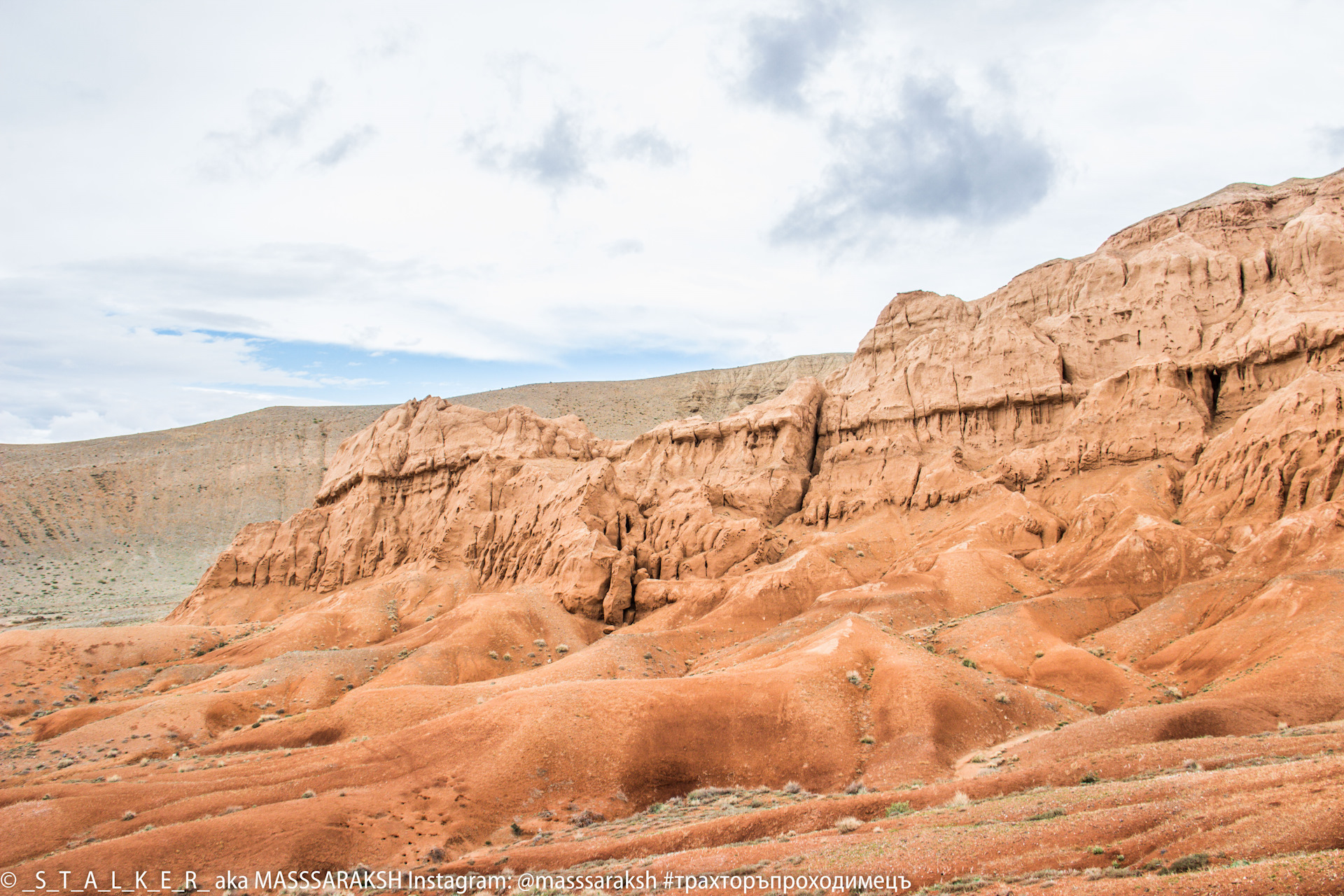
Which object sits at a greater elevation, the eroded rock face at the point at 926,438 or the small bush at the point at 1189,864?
the eroded rock face at the point at 926,438

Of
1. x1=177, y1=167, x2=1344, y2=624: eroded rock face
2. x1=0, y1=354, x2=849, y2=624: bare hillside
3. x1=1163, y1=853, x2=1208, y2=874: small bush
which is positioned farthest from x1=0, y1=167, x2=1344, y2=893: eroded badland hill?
x1=0, y1=354, x2=849, y2=624: bare hillside

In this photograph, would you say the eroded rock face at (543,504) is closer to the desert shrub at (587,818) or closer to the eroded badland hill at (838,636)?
the eroded badland hill at (838,636)

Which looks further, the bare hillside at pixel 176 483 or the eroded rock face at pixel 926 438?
the bare hillside at pixel 176 483

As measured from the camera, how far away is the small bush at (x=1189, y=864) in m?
12.0

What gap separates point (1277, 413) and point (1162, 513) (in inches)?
343

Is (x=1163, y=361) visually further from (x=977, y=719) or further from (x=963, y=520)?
(x=977, y=719)

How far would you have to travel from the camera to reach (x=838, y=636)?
128ft

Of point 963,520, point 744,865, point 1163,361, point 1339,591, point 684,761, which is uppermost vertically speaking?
point 1163,361

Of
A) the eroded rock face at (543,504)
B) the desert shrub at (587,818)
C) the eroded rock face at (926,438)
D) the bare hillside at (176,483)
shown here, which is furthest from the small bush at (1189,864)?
the bare hillside at (176,483)

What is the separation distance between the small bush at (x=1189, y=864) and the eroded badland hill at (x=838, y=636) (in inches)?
1.7

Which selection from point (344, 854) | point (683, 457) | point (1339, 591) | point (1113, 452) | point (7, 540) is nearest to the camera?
point (344, 854)

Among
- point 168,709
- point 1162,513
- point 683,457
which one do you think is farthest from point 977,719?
point 683,457

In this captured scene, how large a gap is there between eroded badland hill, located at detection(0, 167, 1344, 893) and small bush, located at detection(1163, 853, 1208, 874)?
0.14 feet

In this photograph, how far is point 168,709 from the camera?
40250mm
